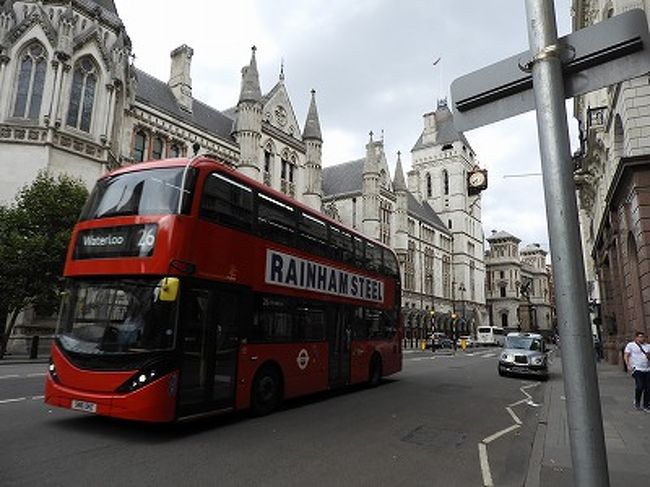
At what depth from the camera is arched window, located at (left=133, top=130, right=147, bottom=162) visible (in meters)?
34.7

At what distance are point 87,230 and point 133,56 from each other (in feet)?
99.1

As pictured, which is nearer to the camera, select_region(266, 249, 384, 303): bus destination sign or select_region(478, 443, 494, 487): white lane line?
select_region(478, 443, 494, 487): white lane line

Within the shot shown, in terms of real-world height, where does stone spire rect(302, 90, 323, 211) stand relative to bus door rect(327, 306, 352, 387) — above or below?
above

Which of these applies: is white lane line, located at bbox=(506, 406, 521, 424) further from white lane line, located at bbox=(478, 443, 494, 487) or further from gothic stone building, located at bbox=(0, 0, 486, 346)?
gothic stone building, located at bbox=(0, 0, 486, 346)

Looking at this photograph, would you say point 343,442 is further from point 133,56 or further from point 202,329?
point 133,56

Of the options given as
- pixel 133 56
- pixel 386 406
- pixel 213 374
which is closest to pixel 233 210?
pixel 213 374

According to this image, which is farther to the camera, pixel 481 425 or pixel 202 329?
pixel 481 425

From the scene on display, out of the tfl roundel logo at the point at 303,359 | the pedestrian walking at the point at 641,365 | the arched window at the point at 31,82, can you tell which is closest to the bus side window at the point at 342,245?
the tfl roundel logo at the point at 303,359

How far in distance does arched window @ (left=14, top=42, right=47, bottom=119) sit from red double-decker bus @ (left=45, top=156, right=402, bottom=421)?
2468 cm

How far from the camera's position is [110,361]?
23.3 ft

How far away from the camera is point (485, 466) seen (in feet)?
21.4

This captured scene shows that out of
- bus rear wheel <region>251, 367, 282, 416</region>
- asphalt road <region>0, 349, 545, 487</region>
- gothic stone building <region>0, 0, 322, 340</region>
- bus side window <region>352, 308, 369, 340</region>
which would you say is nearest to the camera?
asphalt road <region>0, 349, 545, 487</region>

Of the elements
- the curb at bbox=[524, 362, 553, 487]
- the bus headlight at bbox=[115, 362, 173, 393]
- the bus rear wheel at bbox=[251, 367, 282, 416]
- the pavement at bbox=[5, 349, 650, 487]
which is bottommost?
the curb at bbox=[524, 362, 553, 487]

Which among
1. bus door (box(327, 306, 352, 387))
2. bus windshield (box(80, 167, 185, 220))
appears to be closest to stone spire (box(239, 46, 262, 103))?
bus door (box(327, 306, 352, 387))
